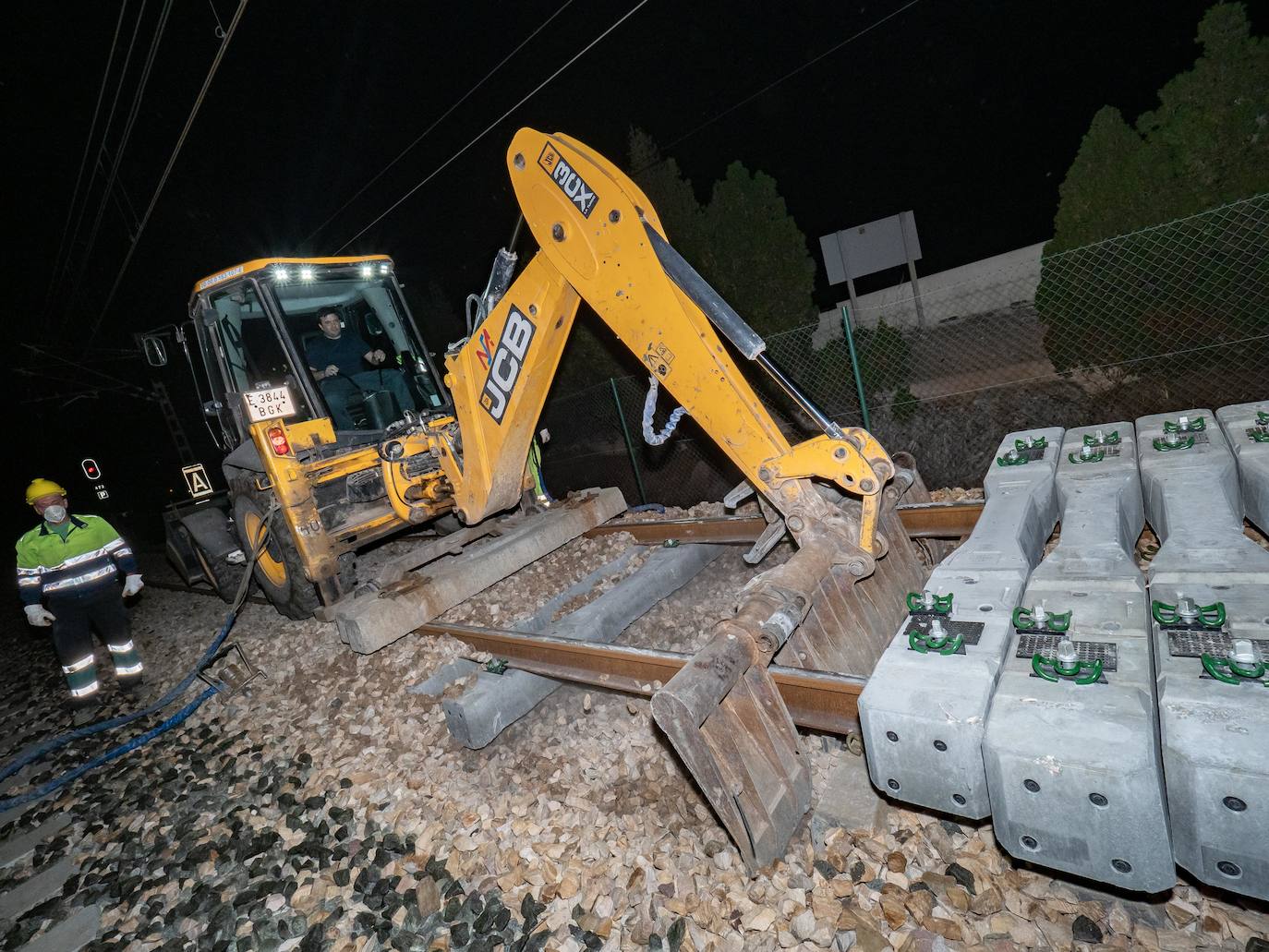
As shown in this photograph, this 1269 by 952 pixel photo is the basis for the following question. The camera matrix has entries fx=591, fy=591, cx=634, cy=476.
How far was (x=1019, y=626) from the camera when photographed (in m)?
2.15

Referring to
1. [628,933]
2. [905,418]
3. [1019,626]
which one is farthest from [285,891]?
[905,418]

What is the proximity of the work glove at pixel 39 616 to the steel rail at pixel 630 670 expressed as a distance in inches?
161

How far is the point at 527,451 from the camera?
511 centimetres

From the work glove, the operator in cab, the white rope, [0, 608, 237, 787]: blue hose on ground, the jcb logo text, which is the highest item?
the operator in cab

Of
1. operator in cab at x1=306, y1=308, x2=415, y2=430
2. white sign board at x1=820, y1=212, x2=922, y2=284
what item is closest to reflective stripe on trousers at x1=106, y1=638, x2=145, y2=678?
operator in cab at x1=306, y1=308, x2=415, y2=430

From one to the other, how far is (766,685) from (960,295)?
84.7 feet

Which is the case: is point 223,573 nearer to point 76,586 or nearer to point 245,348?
point 76,586

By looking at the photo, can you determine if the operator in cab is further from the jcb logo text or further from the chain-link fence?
the chain-link fence

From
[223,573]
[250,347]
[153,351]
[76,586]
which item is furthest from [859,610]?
[223,573]

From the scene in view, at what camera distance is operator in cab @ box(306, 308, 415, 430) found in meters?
6.05

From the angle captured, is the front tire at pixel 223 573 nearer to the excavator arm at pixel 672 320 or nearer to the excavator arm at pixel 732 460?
the excavator arm at pixel 732 460

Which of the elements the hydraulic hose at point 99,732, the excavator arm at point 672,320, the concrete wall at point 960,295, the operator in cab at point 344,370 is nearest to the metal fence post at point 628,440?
the operator in cab at point 344,370

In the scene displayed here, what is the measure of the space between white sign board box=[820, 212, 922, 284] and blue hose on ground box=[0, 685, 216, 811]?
22.4 m

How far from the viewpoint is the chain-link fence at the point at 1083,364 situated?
7074mm
